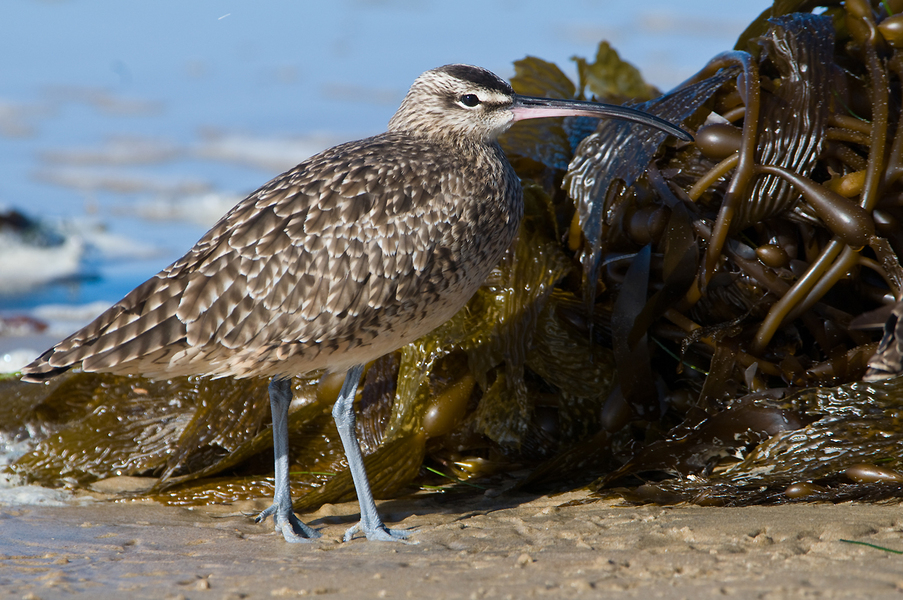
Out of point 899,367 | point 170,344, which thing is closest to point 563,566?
point 899,367

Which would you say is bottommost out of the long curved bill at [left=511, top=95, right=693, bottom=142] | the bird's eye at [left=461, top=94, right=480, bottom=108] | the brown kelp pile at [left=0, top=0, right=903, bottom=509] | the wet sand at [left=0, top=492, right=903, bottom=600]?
the wet sand at [left=0, top=492, right=903, bottom=600]

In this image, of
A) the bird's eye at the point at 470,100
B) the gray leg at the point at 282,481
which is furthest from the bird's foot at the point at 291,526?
the bird's eye at the point at 470,100

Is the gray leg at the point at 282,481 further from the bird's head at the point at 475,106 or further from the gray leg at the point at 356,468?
the bird's head at the point at 475,106

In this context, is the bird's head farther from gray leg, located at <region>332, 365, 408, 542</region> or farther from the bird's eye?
gray leg, located at <region>332, 365, 408, 542</region>

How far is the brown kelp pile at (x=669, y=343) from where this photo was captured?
293 centimetres

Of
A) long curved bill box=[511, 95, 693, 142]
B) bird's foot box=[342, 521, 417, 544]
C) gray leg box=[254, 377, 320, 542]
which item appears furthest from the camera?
long curved bill box=[511, 95, 693, 142]

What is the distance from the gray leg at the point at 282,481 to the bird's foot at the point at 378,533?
5.2 inches

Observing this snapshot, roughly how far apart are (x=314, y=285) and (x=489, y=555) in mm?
1127

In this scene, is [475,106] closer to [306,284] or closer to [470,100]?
[470,100]

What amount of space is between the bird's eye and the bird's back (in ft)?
1.63

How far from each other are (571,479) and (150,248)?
32.8 feet

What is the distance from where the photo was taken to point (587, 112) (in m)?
3.33

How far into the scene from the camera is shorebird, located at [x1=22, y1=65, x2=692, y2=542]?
2.91 meters

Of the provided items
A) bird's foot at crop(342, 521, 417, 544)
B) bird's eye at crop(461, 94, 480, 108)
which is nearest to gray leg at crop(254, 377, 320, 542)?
bird's foot at crop(342, 521, 417, 544)
